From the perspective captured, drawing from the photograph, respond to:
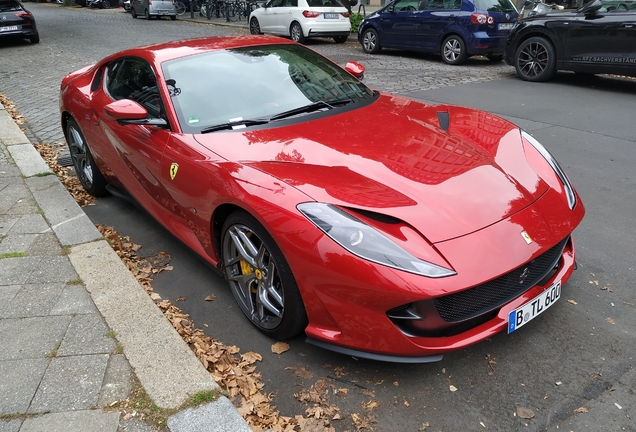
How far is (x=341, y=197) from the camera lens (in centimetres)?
264

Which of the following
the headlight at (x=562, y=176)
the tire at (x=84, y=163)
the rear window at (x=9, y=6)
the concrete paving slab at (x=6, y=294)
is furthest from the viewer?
the rear window at (x=9, y=6)

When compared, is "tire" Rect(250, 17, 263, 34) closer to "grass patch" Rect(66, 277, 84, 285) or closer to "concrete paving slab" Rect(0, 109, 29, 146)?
"concrete paving slab" Rect(0, 109, 29, 146)

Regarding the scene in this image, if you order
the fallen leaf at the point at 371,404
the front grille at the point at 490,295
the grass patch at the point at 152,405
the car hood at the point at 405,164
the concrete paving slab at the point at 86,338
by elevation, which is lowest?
the fallen leaf at the point at 371,404

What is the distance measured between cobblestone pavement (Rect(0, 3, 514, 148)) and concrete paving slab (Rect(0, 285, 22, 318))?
13.8 feet

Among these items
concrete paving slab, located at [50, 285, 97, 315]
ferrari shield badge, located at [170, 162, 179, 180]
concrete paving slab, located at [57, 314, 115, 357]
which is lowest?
concrete paving slab, located at [50, 285, 97, 315]

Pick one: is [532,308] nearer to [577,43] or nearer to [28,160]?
[28,160]

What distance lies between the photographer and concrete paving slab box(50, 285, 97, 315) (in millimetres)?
3262

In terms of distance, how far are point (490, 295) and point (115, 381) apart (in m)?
1.80

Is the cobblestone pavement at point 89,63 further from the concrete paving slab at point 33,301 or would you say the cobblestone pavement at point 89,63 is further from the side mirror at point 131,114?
the concrete paving slab at point 33,301

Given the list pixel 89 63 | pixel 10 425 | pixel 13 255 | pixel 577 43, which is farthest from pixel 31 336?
pixel 89 63

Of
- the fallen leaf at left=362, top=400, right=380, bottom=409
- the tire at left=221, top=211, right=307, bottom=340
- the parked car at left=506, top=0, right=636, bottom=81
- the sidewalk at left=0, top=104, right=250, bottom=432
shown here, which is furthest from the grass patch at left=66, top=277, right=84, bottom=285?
the parked car at left=506, top=0, right=636, bottom=81

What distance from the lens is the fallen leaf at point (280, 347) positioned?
296 cm

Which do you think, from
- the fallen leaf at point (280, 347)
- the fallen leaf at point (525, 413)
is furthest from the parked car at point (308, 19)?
the fallen leaf at point (525, 413)

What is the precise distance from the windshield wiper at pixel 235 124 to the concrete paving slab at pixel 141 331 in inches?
42.6
